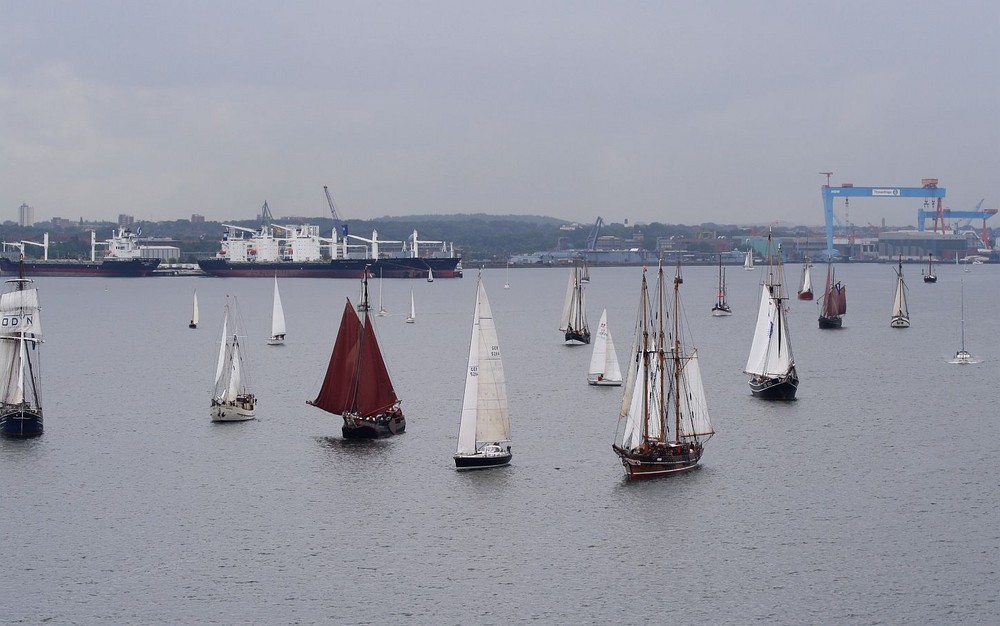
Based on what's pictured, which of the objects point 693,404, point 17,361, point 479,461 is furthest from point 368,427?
point 17,361

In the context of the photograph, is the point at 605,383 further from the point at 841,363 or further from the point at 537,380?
the point at 841,363

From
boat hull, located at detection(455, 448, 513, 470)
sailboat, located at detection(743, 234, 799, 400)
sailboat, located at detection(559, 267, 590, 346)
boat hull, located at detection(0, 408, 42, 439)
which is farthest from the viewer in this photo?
sailboat, located at detection(559, 267, 590, 346)

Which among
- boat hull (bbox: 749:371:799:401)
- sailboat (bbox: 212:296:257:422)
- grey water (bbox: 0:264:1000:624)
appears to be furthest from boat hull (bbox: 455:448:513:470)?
boat hull (bbox: 749:371:799:401)

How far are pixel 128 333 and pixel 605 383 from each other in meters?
49.4

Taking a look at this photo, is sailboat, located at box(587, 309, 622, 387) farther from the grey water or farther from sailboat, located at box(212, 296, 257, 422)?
sailboat, located at box(212, 296, 257, 422)

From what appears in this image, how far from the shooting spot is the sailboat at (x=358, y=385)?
4425 centimetres

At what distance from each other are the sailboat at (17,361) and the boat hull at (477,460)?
16.0 m

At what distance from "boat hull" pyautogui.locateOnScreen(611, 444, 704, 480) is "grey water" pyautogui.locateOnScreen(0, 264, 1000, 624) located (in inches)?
20.0

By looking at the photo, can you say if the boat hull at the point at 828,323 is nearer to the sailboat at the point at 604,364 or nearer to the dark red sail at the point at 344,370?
the sailboat at the point at 604,364

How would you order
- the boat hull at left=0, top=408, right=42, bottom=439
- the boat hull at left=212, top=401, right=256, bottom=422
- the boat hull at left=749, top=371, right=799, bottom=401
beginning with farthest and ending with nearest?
the boat hull at left=749, top=371, right=799, bottom=401 < the boat hull at left=212, top=401, right=256, bottom=422 < the boat hull at left=0, top=408, right=42, bottom=439

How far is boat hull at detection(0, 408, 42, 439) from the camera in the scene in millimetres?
44812

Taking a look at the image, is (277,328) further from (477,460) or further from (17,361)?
(477,460)

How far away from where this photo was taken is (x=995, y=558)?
99.2 ft

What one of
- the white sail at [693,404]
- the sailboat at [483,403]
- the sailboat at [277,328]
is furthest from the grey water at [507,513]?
the sailboat at [277,328]
